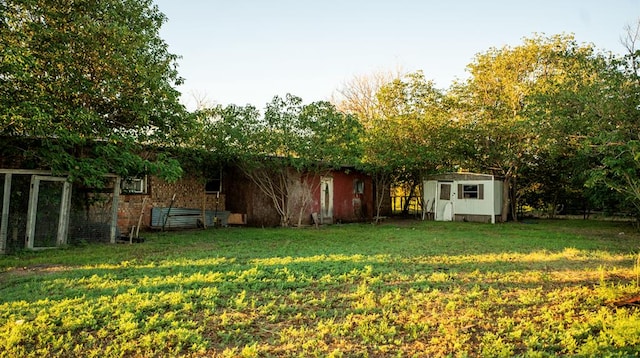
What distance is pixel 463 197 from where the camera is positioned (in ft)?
61.1

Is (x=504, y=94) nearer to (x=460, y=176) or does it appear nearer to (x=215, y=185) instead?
(x=460, y=176)

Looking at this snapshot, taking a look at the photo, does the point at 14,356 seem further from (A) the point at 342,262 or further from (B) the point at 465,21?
(B) the point at 465,21

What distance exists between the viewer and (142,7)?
9.87 metres

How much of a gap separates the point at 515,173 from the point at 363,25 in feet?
35.2

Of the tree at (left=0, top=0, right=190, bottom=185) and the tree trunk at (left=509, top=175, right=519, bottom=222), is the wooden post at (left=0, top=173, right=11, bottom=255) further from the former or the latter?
the tree trunk at (left=509, top=175, right=519, bottom=222)

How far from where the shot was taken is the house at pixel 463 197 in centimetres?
1794

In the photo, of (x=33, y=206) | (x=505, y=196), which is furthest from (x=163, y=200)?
(x=505, y=196)

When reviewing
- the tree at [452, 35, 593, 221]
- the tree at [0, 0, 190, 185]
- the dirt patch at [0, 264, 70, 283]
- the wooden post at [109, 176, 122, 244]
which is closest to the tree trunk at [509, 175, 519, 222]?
the tree at [452, 35, 593, 221]

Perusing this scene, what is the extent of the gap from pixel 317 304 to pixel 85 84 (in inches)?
283

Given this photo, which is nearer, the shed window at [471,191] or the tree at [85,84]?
the tree at [85,84]

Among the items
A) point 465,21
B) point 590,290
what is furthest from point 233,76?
point 590,290

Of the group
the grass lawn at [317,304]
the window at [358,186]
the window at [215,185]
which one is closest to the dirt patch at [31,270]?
the grass lawn at [317,304]

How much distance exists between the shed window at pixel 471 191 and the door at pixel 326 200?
19.6 feet

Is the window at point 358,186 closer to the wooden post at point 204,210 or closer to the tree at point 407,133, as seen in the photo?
the tree at point 407,133
